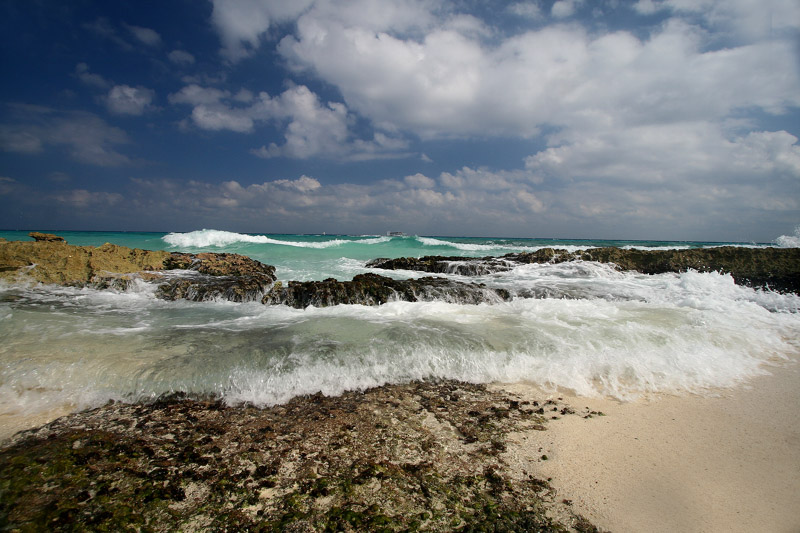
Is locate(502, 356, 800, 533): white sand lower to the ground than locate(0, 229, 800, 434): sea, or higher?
lower

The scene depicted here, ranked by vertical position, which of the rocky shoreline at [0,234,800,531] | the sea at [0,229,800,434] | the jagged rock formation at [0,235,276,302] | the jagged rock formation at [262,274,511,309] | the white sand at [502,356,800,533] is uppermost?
the jagged rock formation at [0,235,276,302]

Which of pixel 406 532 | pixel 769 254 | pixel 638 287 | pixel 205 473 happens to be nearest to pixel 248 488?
pixel 205 473

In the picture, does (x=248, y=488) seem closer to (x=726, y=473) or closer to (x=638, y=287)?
(x=726, y=473)

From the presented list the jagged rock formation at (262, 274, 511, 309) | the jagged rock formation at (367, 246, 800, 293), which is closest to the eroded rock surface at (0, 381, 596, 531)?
the jagged rock formation at (262, 274, 511, 309)

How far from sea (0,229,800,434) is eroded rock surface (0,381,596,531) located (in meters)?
0.53

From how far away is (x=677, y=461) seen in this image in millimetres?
2605

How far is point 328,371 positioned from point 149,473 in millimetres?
1868

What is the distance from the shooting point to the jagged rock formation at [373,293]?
7.79 meters

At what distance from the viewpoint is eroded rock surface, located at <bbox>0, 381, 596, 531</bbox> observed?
6.31 feet

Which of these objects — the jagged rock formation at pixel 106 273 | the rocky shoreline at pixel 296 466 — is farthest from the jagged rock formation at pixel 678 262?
the rocky shoreline at pixel 296 466

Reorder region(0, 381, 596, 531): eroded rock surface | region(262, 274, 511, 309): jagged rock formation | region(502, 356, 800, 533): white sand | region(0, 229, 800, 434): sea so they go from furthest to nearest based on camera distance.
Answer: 1. region(262, 274, 511, 309): jagged rock formation
2. region(0, 229, 800, 434): sea
3. region(502, 356, 800, 533): white sand
4. region(0, 381, 596, 531): eroded rock surface

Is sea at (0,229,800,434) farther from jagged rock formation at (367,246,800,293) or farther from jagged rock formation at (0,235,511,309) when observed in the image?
jagged rock formation at (367,246,800,293)

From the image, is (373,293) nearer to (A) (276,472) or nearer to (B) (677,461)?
(A) (276,472)

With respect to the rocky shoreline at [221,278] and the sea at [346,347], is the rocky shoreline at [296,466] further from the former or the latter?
the rocky shoreline at [221,278]
